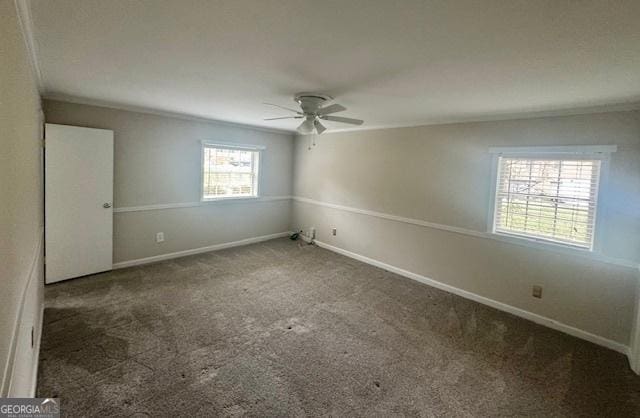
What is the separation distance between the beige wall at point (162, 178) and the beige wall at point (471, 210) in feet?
5.19

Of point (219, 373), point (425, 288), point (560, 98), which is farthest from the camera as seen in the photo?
point (425, 288)

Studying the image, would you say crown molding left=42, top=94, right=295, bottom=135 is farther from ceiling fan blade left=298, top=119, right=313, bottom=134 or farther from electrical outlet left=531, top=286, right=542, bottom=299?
electrical outlet left=531, top=286, right=542, bottom=299

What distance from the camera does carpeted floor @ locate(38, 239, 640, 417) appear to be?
1.98 meters

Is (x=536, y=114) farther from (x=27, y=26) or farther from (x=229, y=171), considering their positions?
(x=229, y=171)

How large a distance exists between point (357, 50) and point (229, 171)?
4.04m

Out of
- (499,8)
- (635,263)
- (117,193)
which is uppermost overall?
(499,8)

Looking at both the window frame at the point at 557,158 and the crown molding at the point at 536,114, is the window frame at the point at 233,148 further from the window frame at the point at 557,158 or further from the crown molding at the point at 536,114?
the window frame at the point at 557,158

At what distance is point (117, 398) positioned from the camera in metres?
1.92

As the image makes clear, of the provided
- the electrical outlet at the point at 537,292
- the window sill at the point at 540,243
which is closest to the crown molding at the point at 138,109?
the window sill at the point at 540,243

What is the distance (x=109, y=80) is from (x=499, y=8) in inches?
124

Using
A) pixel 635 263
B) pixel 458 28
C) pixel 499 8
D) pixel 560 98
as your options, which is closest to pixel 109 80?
pixel 458 28

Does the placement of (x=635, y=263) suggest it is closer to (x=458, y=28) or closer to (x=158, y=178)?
(x=458, y=28)

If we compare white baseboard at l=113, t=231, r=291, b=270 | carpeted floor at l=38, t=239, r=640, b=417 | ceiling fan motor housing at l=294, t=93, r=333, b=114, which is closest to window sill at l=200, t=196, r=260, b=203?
white baseboard at l=113, t=231, r=291, b=270

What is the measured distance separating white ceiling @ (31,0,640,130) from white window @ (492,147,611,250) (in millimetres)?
562
